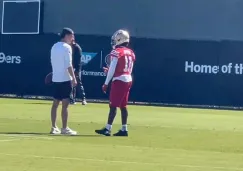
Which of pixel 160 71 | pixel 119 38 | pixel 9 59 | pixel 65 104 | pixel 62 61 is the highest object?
pixel 119 38

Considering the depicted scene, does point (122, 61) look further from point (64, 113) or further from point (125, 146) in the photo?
point (125, 146)

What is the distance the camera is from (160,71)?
106 feet

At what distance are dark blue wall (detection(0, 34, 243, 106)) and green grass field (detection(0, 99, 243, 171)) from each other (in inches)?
358

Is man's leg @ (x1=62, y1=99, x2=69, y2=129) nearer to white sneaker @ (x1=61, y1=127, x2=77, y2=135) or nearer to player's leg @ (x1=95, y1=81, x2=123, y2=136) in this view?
white sneaker @ (x1=61, y1=127, x2=77, y2=135)

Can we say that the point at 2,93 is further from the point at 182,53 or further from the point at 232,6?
the point at 232,6

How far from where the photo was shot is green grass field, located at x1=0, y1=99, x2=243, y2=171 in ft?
40.7

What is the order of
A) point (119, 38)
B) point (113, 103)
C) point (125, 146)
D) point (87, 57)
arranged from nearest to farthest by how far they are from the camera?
point (125, 146) < point (113, 103) < point (119, 38) < point (87, 57)

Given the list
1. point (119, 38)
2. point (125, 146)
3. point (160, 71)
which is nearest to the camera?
point (125, 146)

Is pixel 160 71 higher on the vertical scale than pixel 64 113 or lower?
lower

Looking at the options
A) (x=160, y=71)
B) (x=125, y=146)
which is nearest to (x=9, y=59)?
(x=160, y=71)

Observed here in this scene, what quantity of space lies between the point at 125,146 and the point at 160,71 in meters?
17.6

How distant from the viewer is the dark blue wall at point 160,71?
3169cm

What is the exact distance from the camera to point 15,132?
16953 millimetres

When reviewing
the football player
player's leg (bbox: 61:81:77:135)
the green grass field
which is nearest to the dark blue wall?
the green grass field
